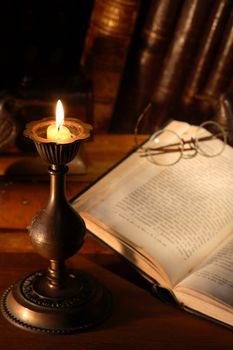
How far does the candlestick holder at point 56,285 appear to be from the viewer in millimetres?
882

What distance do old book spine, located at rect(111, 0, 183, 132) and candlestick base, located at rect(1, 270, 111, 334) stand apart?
0.72 m

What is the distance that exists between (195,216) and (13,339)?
1.21 feet

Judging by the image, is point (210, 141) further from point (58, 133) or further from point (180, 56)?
point (58, 133)

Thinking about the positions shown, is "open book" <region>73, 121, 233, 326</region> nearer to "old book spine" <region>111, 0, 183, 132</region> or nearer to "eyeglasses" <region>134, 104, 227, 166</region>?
"eyeglasses" <region>134, 104, 227, 166</region>

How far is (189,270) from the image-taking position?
0.98 meters

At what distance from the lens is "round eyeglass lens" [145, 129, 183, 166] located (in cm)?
124

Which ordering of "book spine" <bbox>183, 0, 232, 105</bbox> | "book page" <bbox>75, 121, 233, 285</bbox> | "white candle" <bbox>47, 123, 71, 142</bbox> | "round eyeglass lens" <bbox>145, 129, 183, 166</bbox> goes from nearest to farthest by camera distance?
"white candle" <bbox>47, 123, 71, 142</bbox> → "book page" <bbox>75, 121, 233, 285</bbox> → "round eyeglass lens" <bbox>145, 129, 183, 166</bbox> → "book spine" <bbox>183, 0, 232, 105</bbox>

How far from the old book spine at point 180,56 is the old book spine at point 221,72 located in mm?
55

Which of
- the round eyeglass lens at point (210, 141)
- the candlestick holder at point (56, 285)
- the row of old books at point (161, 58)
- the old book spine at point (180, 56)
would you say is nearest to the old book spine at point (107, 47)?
the row of old books at point (161, 58)

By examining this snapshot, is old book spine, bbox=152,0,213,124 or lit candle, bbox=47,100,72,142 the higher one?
lit candle, bbox=47,100,72,142

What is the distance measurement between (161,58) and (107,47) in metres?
0.14

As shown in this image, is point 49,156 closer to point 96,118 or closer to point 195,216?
point 195,216

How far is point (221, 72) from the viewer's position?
1496mm

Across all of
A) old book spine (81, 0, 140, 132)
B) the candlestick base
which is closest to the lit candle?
the candlestick base
